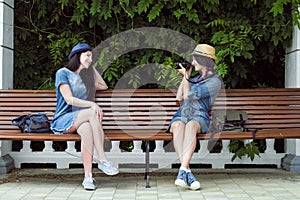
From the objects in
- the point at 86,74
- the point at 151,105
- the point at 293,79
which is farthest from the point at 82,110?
the point at 293,79

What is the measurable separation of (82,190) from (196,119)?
127 cm

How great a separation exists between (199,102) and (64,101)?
1.32 meters

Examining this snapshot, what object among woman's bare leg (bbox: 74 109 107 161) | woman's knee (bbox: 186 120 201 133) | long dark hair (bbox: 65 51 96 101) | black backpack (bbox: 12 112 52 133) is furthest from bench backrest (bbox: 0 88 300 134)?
woman's bare leg (bbox: 74 109 107 161)

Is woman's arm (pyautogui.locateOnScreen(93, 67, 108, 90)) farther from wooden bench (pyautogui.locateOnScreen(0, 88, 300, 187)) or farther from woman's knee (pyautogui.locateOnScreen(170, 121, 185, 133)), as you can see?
woman's knee (pyautogui.locateOnScreen(170, 121, 185, 133))

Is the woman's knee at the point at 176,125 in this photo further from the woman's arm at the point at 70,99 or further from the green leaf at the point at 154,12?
the green leaf at the point at 154,12

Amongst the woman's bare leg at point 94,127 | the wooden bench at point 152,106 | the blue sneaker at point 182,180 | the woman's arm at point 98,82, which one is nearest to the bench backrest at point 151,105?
the wooden bench at point 152,106

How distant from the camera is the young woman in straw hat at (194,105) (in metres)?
5.64

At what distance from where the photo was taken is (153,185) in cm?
582

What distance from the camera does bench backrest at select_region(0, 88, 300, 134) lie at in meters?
6.37

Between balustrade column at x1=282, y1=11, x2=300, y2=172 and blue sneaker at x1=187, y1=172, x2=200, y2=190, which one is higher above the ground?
balustrade column at x1=282, y1=11, x2=300, y2=172

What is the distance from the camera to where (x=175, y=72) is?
22.8 ft

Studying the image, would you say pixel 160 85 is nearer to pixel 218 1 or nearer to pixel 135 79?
pixel 135 79

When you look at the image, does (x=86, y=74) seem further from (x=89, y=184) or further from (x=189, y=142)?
(x=189, y=142)

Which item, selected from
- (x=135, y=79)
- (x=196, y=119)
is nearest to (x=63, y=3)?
(x=135, y=79)
